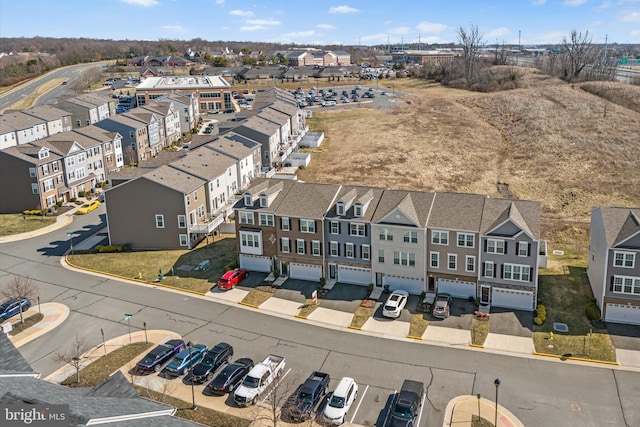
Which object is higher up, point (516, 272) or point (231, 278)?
point (516, 272)

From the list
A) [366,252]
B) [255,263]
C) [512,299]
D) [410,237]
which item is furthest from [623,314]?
[255,263]

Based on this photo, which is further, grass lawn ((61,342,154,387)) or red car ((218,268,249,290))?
red car ((218,268,249,290))

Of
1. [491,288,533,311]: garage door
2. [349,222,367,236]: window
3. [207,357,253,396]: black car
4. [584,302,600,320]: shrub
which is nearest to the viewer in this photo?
[207,357,253,396]: black car

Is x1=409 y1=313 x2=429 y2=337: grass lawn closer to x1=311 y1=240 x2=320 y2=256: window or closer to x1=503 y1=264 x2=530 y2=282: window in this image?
x1=503 y1=264 x2=530 y2=282: window

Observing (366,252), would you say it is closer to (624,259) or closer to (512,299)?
(512,299)

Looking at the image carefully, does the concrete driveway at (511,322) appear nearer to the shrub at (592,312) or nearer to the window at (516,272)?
the window at (516,272)

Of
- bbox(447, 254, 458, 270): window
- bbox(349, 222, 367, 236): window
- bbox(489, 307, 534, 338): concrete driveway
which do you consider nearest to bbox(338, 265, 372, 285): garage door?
bbox(349, 222, 367, 236): window

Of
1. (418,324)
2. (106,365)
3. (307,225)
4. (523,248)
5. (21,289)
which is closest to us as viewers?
(106,365)
